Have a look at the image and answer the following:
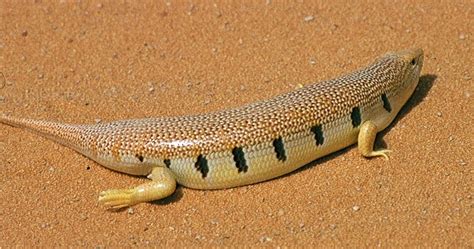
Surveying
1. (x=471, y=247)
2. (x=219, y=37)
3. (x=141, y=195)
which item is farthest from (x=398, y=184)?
(x=219, y=37)

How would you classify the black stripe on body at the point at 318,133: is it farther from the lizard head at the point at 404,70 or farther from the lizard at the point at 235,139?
the lizard head at the point at 404,70

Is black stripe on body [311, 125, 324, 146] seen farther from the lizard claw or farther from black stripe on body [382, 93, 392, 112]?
the lizard claw

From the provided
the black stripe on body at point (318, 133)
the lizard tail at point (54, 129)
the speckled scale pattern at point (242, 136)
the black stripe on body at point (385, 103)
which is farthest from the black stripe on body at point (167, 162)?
the black stripe on body at point (385, 103)

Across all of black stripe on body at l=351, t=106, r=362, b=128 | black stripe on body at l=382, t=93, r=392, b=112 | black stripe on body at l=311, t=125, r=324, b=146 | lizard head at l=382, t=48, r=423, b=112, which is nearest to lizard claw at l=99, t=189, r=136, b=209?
black stripe on body at l=311, t=125, r=324, b=146

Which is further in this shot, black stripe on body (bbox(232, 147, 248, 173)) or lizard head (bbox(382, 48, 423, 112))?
lizard head (bbox(382, 48, 423, 112))

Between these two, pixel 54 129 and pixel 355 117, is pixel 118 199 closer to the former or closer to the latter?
pixel 54 129

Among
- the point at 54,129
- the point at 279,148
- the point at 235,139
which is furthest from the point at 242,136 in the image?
the point at 54,129

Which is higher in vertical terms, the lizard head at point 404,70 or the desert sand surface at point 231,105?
the lizard head at point 404,70

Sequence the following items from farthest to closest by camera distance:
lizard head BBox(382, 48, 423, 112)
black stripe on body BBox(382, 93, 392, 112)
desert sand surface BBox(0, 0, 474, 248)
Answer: lizard head BBox(382, 48, 423, 112) < black stripe on body BBox(382, 93, 392, 112) < desert sand surface BBox(0, 0, 474, 248)
